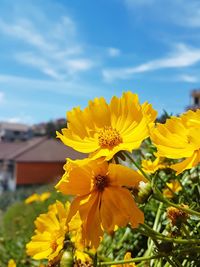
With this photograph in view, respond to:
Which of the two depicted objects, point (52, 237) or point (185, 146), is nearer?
point (185, 146)

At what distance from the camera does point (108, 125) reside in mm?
793

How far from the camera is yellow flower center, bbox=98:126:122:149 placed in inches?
28.5

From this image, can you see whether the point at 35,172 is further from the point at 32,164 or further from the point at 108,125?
the point at 108,125

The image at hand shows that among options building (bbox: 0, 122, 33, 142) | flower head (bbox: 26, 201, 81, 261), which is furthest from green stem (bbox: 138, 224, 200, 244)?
building (bbox: 0, 122, 33, 142)

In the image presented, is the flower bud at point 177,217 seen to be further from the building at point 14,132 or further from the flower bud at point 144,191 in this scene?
the building at point 14,132

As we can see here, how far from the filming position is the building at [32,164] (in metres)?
28.1

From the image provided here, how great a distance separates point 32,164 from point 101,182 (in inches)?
1121

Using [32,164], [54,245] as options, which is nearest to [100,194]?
[54,245]

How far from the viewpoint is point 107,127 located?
0.78 m

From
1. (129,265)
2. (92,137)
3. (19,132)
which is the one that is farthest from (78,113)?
(19,132)

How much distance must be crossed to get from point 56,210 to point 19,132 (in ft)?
162

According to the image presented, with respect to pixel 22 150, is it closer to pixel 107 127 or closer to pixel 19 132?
pixel 19 132

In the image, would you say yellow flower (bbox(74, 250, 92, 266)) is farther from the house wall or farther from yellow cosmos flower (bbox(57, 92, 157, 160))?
the house wall

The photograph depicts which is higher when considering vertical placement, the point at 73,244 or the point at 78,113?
the point at 78,113
